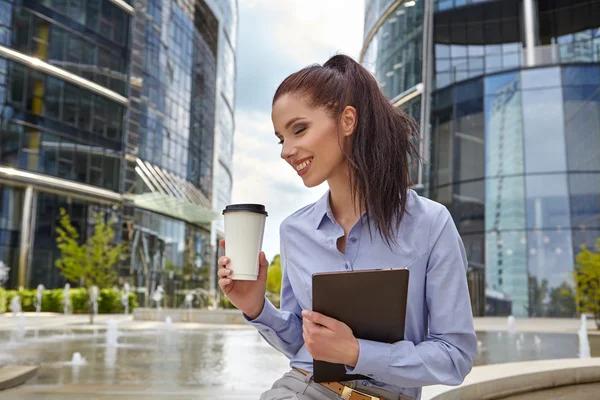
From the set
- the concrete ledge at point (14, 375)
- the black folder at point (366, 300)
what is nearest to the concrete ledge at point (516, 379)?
the black folder at point (366, 300)

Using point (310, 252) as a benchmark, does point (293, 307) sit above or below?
below

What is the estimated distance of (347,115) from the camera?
1.79 metres

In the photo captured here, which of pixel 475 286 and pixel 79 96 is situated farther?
pixel 79 96

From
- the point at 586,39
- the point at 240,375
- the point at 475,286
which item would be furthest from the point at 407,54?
the point at 240,375

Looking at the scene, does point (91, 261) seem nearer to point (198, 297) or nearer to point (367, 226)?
point (198, 297)

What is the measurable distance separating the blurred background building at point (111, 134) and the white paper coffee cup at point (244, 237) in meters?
32.3

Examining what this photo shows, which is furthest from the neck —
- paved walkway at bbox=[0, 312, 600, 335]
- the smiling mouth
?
paved walkway at bbox=[0, 312, 600, 335]

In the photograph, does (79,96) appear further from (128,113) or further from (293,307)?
(293,307)

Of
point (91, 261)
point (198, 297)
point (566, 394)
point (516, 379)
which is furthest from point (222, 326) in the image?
point (198, 297)

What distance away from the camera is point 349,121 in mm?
1797

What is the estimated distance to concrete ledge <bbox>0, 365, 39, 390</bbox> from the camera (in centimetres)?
636

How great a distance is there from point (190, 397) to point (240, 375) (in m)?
1.89

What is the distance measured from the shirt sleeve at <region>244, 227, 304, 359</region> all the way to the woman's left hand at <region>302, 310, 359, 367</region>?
16.6 inches

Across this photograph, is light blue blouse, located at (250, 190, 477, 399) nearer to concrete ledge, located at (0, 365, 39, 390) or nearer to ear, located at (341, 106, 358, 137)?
ear, located at (341, 106, 358, 137)
